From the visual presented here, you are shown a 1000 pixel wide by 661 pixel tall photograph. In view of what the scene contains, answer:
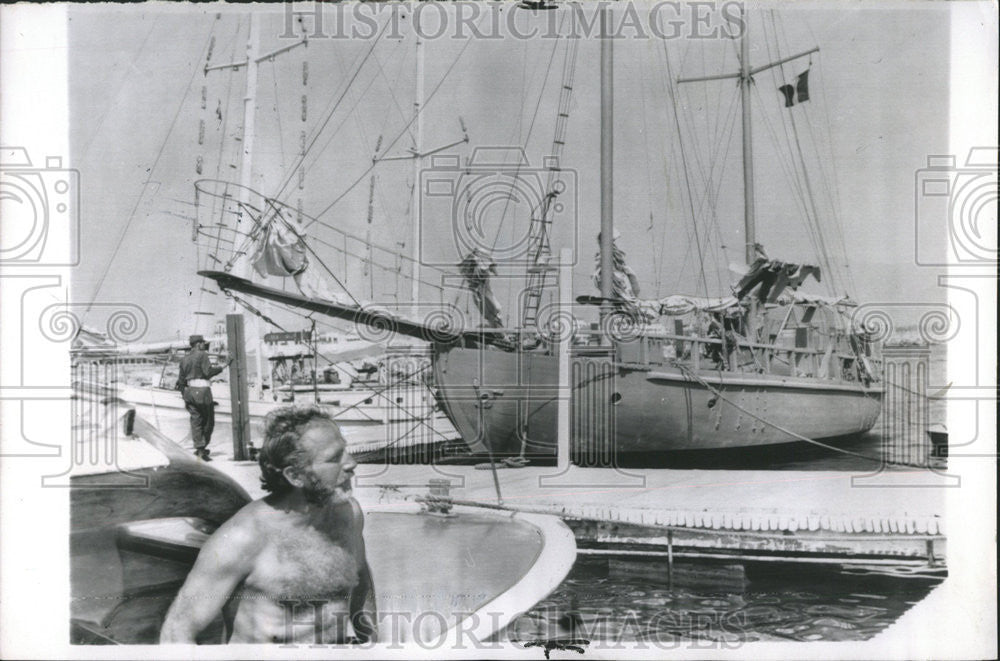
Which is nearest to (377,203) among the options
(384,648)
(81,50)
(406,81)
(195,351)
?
(406,81)

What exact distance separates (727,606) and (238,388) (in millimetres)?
3051

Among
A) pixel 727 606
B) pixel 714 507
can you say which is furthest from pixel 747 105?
pixel 727 606

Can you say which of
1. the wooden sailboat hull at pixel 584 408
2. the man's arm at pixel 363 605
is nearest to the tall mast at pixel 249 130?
the man's arm at pixel 363 605

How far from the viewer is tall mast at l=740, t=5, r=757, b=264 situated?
4.48 meters

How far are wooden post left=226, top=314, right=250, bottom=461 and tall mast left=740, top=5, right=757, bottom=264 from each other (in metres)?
3.07

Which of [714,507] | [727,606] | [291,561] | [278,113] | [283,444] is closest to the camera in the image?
[291,561]

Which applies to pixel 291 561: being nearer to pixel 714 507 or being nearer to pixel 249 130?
pixel 714 507

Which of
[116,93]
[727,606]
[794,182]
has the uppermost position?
[116,93]

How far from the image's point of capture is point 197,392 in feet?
14.2

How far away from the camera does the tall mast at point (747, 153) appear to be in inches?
176

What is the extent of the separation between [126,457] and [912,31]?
5183 millimetres

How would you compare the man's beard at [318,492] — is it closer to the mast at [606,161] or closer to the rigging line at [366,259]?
the rigging line at [366,259]

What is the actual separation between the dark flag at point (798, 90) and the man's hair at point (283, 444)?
11.0 feet

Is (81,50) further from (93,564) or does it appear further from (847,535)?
(847,535)
